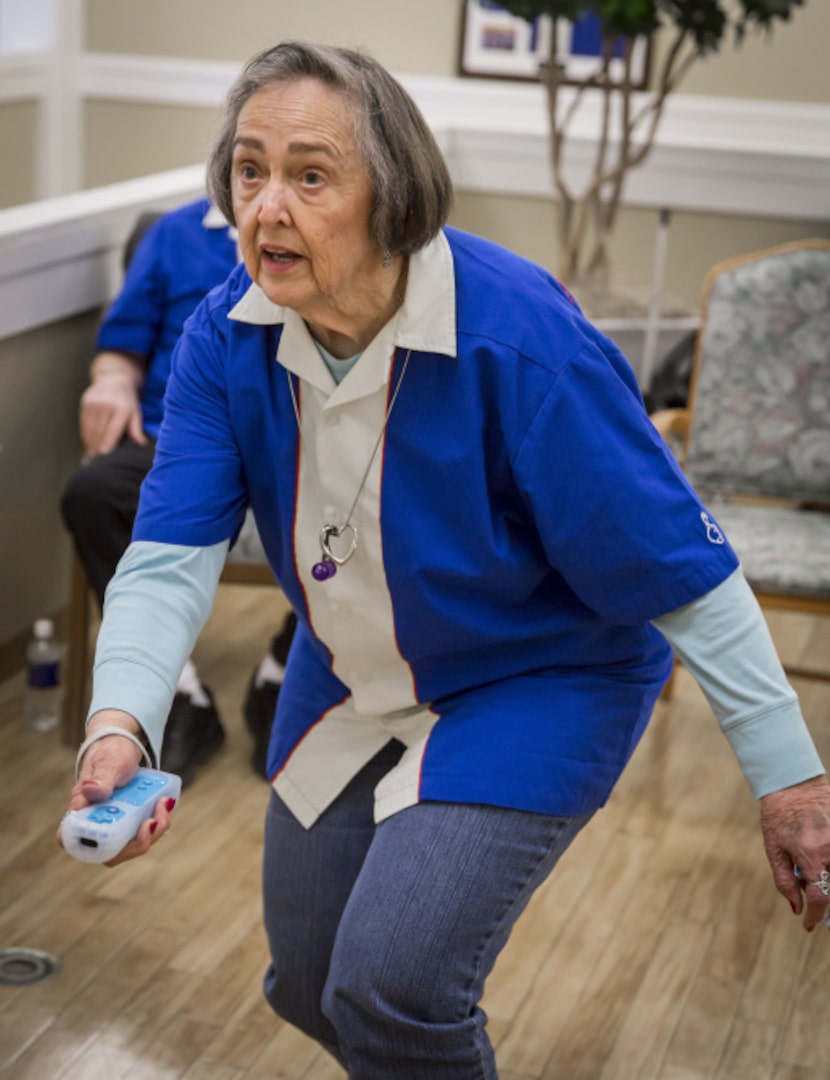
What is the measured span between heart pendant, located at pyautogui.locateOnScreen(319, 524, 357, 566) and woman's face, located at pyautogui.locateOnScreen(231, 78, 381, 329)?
253mm

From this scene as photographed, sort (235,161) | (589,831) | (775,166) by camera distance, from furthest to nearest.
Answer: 1. (775,166)
2. (589,831)
3. (235,161)

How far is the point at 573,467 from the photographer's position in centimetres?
155

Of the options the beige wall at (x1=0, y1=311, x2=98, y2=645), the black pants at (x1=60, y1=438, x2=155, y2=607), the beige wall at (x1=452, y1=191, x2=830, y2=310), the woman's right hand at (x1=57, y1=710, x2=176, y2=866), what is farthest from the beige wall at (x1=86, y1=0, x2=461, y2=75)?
the woman's right hand at (x1=57, y1=710, x2=176, y2=866)

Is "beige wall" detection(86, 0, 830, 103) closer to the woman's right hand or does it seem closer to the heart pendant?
the heart pendant

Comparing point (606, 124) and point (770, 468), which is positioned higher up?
point (606, 124)

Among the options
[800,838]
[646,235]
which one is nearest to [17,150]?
[646,235]

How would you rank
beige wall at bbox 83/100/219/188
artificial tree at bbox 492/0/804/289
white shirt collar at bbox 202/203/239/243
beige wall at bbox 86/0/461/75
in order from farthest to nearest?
beige wall at bbox 83/100/219/188
beige wall at bbox 86/0/461/75
artificial tree at bbox 492/0/804/289
white shirt collar at bbox 202/203/239/243

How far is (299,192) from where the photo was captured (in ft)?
4.91

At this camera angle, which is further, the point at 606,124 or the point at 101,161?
the point at 101,161

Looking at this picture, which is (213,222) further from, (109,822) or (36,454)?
(109,822)

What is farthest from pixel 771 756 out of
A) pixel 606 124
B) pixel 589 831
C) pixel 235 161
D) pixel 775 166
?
pixel 775 166

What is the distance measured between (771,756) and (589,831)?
1549 millimetres

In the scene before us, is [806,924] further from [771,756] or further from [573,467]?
[573,467]

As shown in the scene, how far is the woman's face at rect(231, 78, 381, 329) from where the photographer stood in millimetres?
1483
